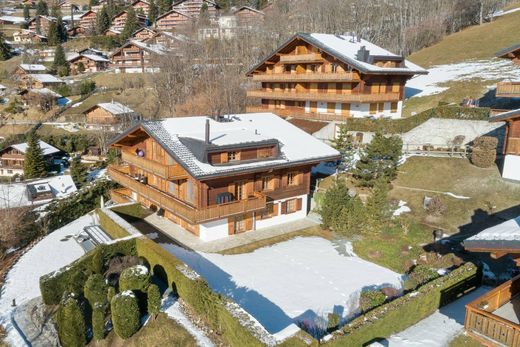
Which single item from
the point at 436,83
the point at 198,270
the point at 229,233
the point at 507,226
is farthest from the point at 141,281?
the point at 436,83

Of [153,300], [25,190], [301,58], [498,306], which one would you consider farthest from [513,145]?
[25,190]

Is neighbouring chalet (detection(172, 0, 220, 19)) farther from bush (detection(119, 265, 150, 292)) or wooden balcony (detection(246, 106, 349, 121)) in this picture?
bush (detection(119, 265, 150, 292))

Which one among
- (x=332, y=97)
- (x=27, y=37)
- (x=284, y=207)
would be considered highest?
(x=27, y=37)

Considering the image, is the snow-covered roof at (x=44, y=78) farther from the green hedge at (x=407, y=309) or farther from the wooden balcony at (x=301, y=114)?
the green hedge at (x=407, y=309)

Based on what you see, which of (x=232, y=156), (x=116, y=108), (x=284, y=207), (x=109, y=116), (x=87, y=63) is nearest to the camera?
(x=232, y=156)

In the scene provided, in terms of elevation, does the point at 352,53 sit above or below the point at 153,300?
above

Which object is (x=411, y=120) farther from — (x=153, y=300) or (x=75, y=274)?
(x=75, y=274)

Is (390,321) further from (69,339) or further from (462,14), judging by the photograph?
(462,14)

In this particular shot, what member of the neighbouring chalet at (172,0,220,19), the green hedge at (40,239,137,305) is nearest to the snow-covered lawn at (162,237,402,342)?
the green hedge at (40,239,137,305)
